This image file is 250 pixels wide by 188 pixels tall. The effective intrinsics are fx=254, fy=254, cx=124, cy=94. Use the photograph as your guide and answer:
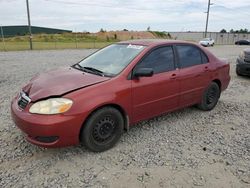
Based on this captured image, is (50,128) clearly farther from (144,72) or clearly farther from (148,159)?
(144,72)

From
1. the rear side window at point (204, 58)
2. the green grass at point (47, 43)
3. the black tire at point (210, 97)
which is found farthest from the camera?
the green grass at point (47, 43)

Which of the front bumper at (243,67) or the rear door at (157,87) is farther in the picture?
the front bumper at (243,67)

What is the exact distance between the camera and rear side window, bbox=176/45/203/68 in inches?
182

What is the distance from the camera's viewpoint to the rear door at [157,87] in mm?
3902

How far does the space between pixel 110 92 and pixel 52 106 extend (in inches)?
31.5

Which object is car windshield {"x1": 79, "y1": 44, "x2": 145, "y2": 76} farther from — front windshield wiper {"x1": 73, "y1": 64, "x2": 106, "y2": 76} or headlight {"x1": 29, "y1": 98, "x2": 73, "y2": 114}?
headlight {"x1": 29, "y1": 98, "x2": 73, "y2": 114}

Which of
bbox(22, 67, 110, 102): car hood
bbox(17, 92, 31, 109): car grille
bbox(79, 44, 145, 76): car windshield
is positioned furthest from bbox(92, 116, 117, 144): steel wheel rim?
bbox(17, 92, 31, 109): car grille

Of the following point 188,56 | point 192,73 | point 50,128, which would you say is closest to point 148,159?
point 50,128

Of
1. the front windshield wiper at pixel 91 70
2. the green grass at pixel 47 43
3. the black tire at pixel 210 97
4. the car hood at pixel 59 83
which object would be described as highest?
the front windshield wiper at pixel 91 70

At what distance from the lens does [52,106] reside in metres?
3.17

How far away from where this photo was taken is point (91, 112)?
3346 millimetres

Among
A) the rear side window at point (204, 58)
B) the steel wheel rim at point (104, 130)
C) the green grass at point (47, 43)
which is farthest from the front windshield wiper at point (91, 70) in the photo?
the green grass at point (47, 43)

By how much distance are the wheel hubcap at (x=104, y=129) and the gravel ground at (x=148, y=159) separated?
22 cm

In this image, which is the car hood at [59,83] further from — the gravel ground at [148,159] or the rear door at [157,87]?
the gravel ground at [148,159]
